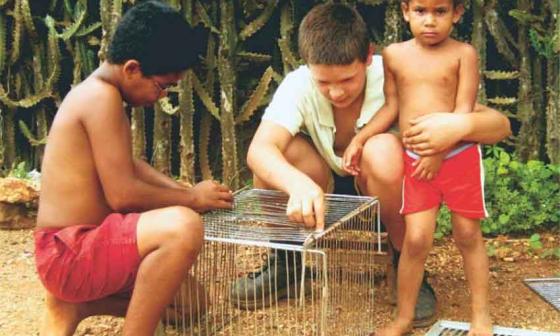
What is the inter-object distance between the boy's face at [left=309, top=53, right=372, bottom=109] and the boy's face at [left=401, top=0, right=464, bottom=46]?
22cm

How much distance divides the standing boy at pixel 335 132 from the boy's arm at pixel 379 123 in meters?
0.04

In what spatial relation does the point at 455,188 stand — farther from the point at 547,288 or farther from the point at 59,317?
the point at 59,317

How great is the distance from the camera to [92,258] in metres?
2.44

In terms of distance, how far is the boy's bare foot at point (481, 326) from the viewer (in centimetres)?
275

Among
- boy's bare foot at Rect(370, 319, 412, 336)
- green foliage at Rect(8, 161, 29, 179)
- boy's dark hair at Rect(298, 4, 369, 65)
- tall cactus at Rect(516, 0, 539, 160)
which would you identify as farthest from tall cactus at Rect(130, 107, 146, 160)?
boy's bare foot at Rect(370, 319, 412, 336)

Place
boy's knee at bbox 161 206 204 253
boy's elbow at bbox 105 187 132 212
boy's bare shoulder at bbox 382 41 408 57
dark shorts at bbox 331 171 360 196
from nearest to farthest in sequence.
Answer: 1. boy's knee at bbox 161 206 204 253
2. boy's elbow at bbox 105 187 132 212
3. boy's bare shoulder at bbox 382 41 408 57
4. dark shorts at bbox 331 171 360 196

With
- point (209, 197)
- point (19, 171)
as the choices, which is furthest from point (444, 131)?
point (19, 171)

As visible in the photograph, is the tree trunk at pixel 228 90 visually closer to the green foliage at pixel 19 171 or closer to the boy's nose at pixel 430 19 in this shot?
the green foliage at pixel 19 171

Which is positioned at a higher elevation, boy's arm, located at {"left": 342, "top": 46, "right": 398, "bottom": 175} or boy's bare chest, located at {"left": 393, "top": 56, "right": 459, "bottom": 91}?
boy's bare chest, located at {"left": 393, "top": 56, "right": 459, "bottom": 91}

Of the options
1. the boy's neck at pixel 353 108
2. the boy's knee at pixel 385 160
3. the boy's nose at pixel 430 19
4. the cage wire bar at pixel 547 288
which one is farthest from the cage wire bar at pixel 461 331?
the boy's nose at pixel 430 19

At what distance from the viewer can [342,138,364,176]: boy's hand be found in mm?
2896

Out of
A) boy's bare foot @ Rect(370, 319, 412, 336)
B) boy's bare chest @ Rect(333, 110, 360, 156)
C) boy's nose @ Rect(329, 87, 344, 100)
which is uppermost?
boy's nose @ Rect(329, 87, 344, 100)

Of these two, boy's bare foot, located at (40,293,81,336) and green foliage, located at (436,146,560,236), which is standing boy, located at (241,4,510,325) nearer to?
boy's bare foot, located at (40,293,81,336)

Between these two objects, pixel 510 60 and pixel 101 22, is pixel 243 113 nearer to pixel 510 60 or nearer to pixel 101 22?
pixel 101 22
